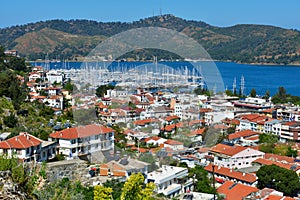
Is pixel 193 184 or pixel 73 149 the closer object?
pixel 193 184

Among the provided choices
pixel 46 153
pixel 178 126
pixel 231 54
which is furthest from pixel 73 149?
pixel 231 54

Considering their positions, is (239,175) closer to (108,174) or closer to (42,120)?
(108,174)

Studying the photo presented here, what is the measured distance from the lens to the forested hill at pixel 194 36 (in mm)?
34344

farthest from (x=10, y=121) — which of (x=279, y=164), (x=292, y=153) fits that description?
(x=292, y=153)

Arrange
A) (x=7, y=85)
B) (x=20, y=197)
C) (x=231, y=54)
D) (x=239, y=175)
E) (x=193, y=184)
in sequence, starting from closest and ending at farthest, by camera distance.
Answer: (x=20, y=197), (x=193, y=184), (x=239, y=175), (x=7, y=85), (x=231, y=54)

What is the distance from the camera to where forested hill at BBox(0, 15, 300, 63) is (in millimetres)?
34344

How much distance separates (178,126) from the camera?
2945mm

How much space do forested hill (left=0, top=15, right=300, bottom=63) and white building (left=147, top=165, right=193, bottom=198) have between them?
2550cm

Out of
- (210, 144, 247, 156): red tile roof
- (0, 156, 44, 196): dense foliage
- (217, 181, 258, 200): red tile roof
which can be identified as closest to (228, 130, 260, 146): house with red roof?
(210, 144, 247, 156): red tile roof

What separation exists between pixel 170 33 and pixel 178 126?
722mm

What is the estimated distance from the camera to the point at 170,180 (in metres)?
3.59

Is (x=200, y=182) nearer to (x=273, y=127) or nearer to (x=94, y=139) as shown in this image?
(x=94, y=139)

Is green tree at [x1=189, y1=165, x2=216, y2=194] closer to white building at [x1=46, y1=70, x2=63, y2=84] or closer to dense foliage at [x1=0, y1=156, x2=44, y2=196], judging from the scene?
dense foliage at [x1=0, y1=156, x2=44, y2=196]

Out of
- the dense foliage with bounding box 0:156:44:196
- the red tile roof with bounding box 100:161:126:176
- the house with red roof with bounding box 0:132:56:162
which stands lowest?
the house with red roof with bounding box 0:132:56:162
